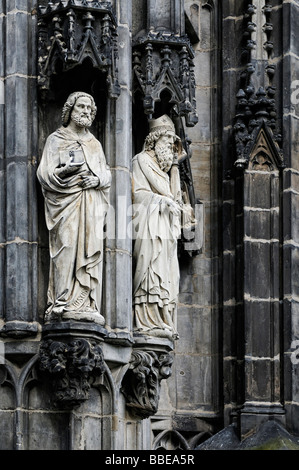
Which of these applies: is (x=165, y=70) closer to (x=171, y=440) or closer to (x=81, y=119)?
(x=81, y=119)

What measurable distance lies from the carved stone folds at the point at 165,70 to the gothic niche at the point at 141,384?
2.62 m

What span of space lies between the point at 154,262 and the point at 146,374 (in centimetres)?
120

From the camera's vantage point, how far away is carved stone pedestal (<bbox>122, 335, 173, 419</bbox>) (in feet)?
98.6

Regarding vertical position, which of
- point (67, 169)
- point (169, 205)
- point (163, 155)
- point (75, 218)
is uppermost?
point (163, 155)

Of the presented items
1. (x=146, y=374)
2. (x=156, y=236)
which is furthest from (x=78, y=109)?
(x=146, y=374)

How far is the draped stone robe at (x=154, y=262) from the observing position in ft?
99.7

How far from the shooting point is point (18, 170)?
29844mm

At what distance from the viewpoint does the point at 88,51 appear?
2984cm

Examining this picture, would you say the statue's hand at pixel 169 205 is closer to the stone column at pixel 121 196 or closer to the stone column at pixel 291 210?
the stone column at pixel 121 196

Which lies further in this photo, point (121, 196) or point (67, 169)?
point (121, 196)

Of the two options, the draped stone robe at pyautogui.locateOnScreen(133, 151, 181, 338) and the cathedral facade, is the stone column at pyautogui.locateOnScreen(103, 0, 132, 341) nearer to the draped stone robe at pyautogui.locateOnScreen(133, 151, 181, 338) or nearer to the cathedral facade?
the cathedral facade

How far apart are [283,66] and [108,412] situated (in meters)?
4.75

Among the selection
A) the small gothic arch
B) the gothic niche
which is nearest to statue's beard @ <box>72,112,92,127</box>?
the gothic niche
